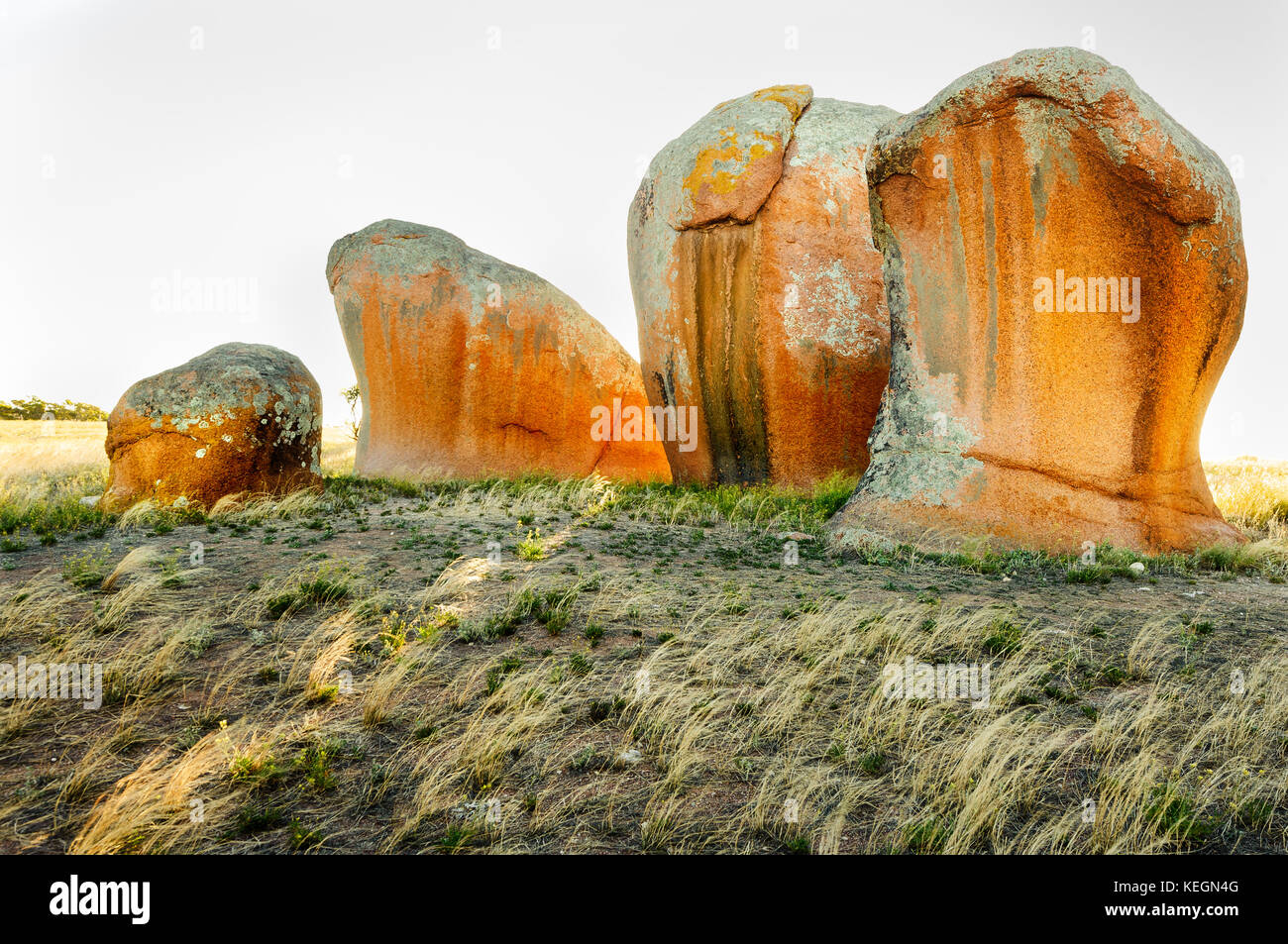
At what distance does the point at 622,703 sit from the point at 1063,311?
22.4 ft

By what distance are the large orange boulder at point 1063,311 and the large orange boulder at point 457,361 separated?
811 centimetres

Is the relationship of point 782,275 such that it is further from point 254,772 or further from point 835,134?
point 254,772

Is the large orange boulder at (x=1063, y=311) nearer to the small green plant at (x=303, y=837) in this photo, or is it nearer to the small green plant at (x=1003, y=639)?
the small green plant at (x=1003, y=639)

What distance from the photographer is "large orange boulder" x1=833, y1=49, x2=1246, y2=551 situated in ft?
26.4

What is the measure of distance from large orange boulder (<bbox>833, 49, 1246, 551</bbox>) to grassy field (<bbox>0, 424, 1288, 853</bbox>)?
0.99 metres

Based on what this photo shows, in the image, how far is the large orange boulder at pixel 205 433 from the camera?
9477mm

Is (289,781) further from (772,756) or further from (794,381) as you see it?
(794,381)

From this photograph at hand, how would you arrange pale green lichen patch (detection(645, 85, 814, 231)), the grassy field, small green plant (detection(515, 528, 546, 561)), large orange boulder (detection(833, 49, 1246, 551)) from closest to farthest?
the grassy field
small green plant (detection(515, 528, 546, 561))
large orange boulder (detection(833, 49, 1246, 551))
pale green lichen patch (detection(645, 85, 814, 231))

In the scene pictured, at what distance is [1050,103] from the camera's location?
817cm

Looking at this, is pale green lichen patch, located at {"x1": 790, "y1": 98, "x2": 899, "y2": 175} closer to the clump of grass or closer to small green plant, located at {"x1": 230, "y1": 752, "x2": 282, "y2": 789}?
the clump of grass

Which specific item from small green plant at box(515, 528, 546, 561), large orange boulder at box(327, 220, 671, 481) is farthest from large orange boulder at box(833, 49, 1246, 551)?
large orange boulder at box(327, 220, 671, 481)

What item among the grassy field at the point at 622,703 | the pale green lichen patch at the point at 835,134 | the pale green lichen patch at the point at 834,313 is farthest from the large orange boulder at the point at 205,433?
the pale green lichen patch at the point at 835,134

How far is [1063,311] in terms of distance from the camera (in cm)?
845
